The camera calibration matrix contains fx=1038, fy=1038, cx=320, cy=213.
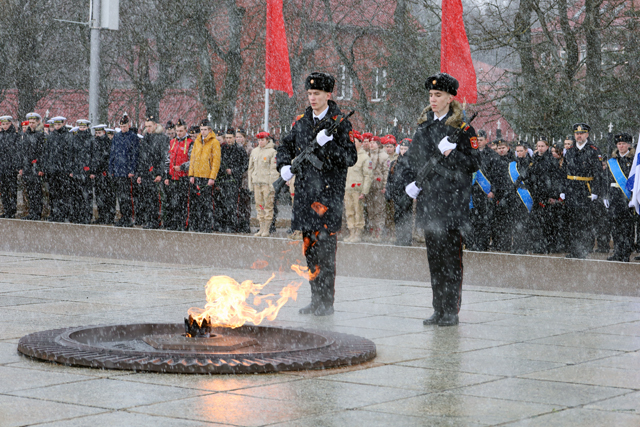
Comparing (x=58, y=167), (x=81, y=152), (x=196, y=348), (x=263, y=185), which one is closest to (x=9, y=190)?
(x=58, y=167)

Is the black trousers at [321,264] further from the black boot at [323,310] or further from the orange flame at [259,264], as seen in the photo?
the orange flame at [259,264]

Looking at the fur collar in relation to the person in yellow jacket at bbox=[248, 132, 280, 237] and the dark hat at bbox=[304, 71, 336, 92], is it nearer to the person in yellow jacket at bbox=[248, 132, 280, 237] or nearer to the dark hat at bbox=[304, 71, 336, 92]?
the dark hat at bbox=[304, 71, 336, 92]

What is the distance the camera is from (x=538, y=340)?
7.53m

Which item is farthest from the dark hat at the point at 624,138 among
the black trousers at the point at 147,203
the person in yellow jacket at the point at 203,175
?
the black trousers at the point at 147,203

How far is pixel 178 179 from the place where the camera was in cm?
1970

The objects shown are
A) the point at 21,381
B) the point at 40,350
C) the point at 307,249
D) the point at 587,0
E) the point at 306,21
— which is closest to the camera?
the point at 21,381

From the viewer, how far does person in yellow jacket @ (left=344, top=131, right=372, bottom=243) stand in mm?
17438

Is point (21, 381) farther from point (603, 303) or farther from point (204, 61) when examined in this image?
point (204, 61)

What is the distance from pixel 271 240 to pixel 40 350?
34.4ft

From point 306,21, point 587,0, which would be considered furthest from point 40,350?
point 306,21

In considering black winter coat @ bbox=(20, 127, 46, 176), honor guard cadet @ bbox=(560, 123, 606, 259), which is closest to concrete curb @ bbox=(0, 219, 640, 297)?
honor guard cadet @ bbox=(560, 123, 606, 259)

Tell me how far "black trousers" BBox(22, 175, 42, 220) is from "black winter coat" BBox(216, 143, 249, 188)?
4.76 meters

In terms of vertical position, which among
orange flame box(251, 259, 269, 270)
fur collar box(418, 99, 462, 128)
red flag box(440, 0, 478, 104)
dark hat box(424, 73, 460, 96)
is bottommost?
orange flame box(251, 259, 269, 270)

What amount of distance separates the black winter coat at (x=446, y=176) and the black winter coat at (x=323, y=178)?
2.01ft
